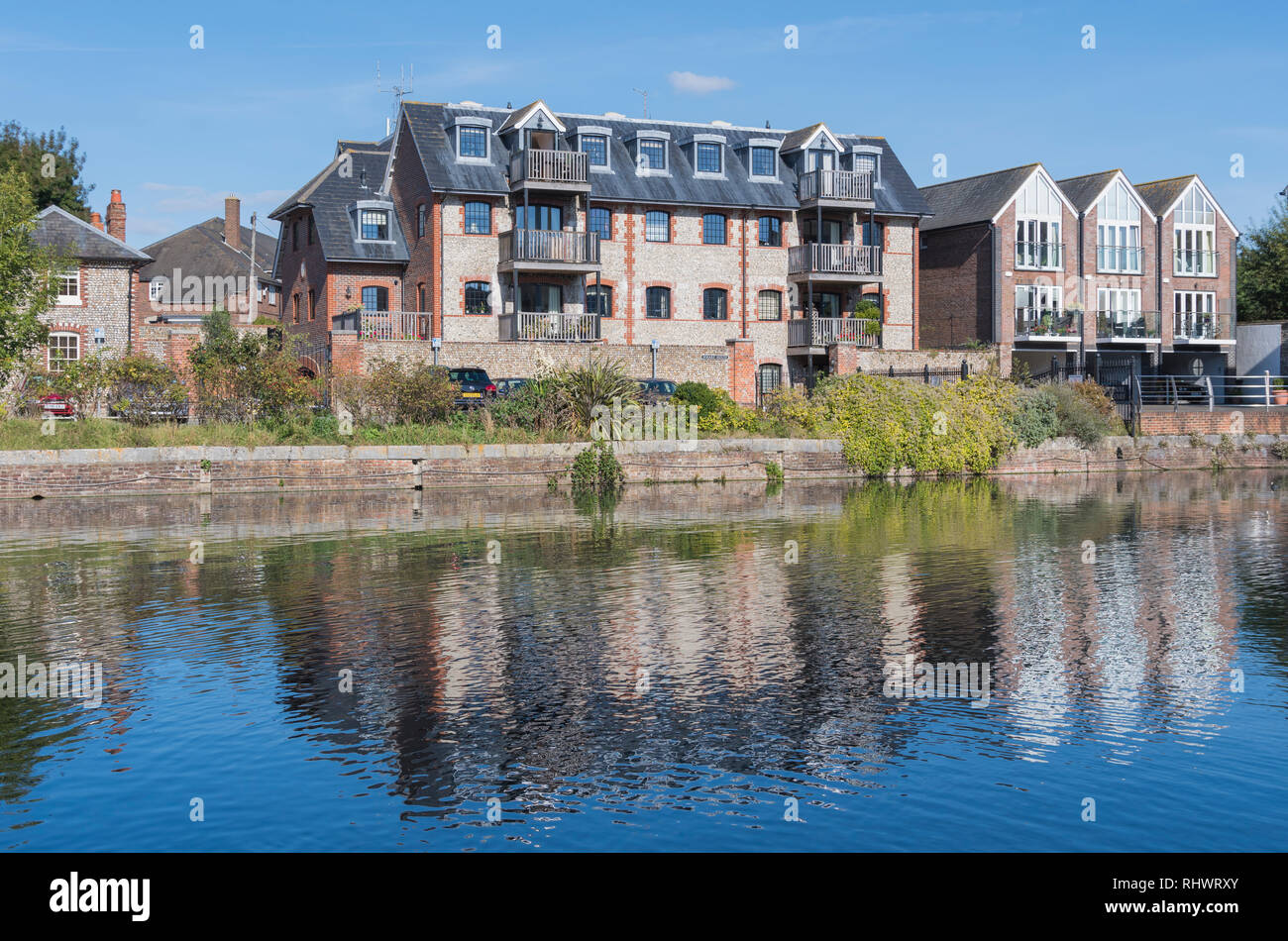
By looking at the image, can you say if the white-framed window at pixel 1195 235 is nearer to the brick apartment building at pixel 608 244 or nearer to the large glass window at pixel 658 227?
the brick apartment building at pixel 608 244

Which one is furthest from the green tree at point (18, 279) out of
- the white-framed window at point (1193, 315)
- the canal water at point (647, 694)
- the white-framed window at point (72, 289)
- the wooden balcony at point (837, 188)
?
the white-framed window at point (1193, 315)

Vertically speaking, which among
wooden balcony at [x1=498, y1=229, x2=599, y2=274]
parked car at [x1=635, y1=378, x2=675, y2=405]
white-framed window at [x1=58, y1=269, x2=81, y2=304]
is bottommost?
parked car at [x1=635, y1=378, x2=675, y2=405]

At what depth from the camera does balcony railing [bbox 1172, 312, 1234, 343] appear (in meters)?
58.6

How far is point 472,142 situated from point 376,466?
19.8 metres

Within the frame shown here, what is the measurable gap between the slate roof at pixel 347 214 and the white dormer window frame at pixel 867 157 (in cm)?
1743

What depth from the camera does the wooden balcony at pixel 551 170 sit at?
Answer: 4322 centimetres

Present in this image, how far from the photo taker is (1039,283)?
54.9m

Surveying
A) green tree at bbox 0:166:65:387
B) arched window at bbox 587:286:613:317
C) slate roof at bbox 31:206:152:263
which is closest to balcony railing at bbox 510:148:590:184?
arched window at bbox 587:286:613:317

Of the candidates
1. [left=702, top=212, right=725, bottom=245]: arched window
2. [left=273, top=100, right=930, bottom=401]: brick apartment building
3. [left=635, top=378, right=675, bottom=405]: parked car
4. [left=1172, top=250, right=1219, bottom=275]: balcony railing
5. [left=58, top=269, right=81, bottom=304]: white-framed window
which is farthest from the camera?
[left=1172, top=250, right=1219, bottom=275]: balcony railing

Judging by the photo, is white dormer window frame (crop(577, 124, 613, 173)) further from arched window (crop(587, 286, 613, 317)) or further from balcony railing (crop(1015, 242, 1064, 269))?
balcony railing (crop(1015, 242, 1064, 269))

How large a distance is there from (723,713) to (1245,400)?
54270 mm

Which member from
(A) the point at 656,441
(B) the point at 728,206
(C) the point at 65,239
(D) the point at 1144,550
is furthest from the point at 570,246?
(D) the point at 1144,550

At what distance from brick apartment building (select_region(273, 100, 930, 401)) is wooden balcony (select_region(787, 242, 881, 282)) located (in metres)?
0.07
